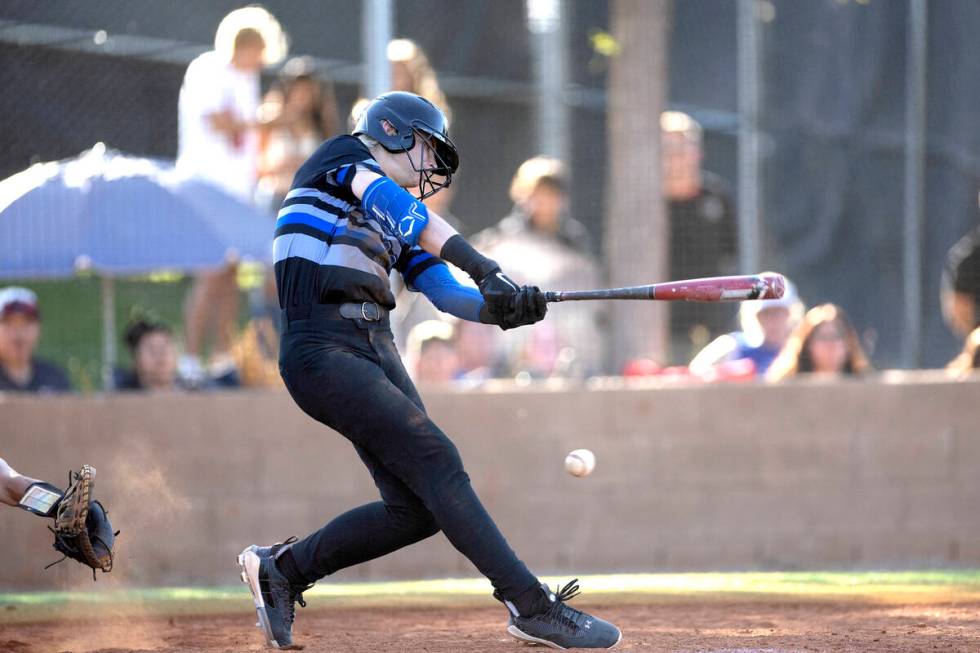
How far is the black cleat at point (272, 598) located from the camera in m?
5.79

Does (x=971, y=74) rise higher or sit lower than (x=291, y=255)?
higher

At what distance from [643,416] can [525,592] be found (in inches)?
143

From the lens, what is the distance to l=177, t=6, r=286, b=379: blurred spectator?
9508mm

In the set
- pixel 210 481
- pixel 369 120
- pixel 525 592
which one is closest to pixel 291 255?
pixel 369 120

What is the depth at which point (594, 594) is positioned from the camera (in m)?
7.28

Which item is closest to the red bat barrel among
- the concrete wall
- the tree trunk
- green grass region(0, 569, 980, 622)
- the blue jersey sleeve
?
the blue jersey sleeve

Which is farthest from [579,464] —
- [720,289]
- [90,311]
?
[90,311]

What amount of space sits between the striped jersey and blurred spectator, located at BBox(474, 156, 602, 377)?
148 inches

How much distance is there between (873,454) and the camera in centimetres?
884

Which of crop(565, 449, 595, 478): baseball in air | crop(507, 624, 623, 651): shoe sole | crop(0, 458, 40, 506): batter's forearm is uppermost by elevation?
crop(565, 449, 595, 478): baseball in air

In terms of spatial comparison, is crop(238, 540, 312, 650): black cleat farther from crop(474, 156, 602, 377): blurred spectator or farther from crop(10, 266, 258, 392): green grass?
crop(10, 266, 258, 392): green grass

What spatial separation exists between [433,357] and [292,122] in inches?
70.8

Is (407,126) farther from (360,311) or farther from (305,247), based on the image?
(360,311)

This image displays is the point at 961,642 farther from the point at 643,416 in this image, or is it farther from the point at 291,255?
the point at 643,416
